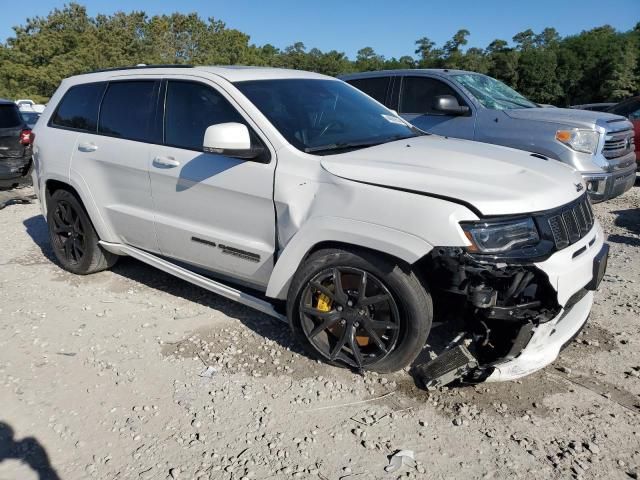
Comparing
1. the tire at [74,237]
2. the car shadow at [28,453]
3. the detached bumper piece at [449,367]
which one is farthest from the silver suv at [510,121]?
the car shadow at [28,453]

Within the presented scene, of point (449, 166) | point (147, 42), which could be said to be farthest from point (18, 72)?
point (449, 166)

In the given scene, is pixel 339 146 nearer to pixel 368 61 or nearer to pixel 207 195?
pixel 207 195

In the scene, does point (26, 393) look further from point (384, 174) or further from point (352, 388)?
point (384, 174)

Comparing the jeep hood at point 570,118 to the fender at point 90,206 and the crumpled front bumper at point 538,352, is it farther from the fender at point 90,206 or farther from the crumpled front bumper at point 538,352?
the fender at point 90,206

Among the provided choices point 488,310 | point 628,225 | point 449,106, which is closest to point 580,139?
point 628,225

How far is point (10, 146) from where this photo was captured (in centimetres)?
874

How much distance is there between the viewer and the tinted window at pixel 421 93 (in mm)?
7188

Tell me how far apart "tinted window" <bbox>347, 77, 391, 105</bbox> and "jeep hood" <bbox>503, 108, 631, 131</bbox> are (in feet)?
5.88

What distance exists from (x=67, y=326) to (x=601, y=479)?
3.64 m

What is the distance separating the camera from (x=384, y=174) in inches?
117

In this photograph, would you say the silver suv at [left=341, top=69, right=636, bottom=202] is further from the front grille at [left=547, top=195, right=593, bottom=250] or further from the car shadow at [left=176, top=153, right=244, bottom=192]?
the car shadow at [left=176, top=153, right=244, bottom=192]

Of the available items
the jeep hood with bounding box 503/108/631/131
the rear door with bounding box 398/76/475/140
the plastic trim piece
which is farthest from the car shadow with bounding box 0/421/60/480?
the jeep hood with bounding box 503/108/631/131

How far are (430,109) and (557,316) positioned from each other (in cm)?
487

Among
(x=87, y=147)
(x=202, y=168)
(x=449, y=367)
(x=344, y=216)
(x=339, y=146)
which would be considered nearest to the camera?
(x=449, y=367)
